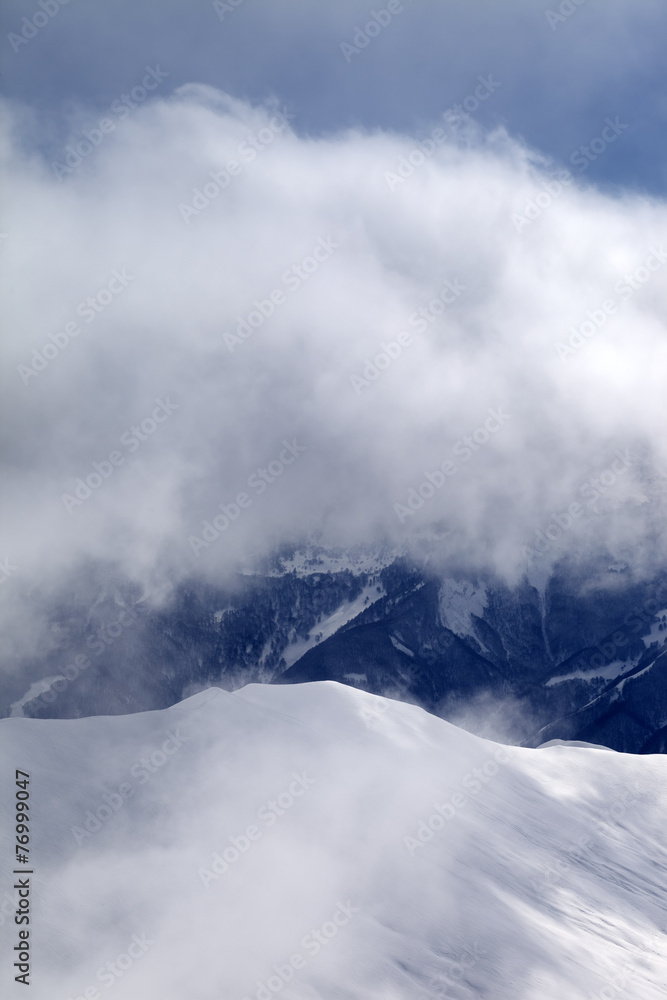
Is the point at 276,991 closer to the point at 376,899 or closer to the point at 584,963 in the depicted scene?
the point at 376,899

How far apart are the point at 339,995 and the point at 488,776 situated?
60.9m

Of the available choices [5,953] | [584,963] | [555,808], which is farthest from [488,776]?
[5,953]

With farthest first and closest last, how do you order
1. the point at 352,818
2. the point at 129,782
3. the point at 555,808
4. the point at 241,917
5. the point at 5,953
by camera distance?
the point at 555,808 → the point at 352,818 → the point at 129,782 → the point at 241,917 → the point at 5,953

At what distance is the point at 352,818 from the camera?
127 meters
